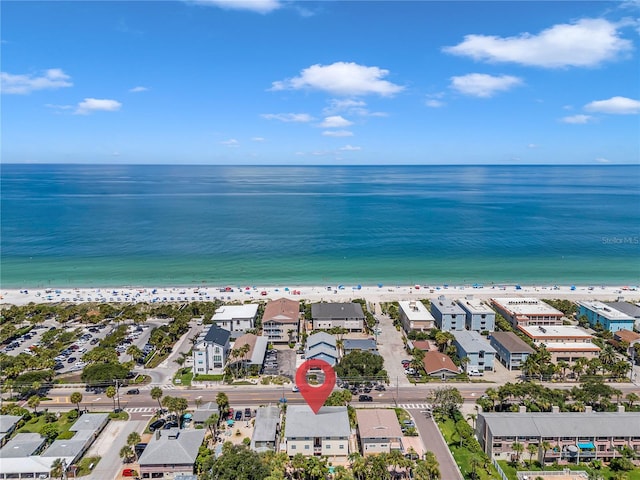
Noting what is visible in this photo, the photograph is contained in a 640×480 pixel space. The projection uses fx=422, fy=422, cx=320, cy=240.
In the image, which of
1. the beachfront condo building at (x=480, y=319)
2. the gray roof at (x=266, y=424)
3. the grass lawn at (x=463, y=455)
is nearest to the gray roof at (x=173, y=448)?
the gray roof at (x=266, y=424)

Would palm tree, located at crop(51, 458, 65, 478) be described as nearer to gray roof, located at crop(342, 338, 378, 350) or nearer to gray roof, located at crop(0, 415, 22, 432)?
gray roof, located at crop(0, 415, 22, 432)

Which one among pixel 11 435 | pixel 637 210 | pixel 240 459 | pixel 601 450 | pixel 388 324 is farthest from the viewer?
pixel 637 210

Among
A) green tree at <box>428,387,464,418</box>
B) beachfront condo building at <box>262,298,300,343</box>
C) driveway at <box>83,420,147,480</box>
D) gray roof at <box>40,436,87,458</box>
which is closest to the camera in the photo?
driveway at <box>83,420,147,480</box>

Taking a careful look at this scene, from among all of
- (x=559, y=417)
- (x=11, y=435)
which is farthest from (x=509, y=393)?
(x=11, y=435)

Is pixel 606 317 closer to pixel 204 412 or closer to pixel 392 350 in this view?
pixel 392 350

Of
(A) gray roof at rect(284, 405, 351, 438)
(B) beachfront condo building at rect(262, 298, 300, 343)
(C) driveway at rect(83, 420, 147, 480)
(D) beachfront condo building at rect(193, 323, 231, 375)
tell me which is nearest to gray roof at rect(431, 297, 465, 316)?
(B) beachfront condo building at rect(262, 298, 300, 343)

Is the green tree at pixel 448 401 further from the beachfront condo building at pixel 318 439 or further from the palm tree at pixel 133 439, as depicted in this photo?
the palm tree at pixel 133 439

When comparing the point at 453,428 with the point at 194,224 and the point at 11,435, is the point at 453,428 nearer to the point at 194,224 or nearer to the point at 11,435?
the point at 11,435
